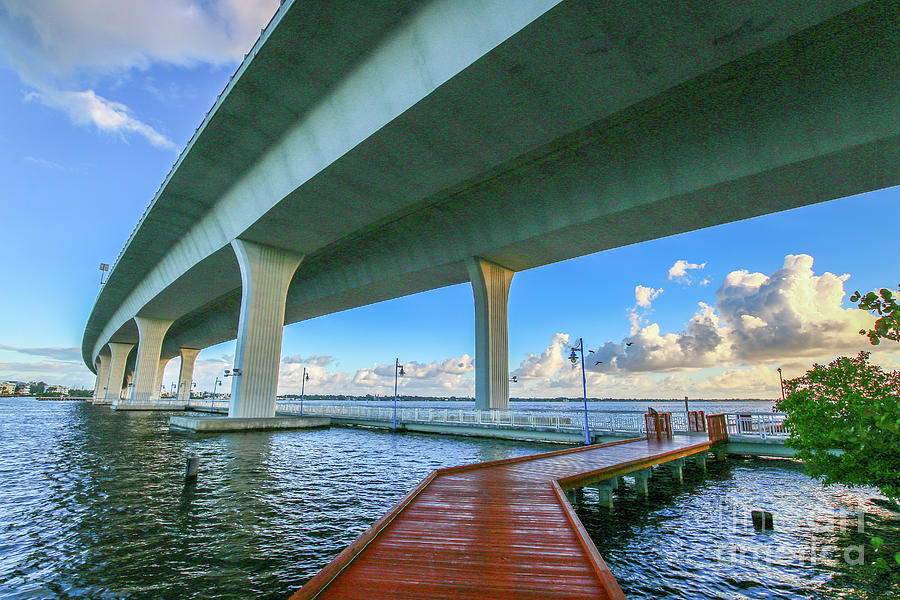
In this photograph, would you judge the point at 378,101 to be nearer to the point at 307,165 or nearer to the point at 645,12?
the point at 307,165

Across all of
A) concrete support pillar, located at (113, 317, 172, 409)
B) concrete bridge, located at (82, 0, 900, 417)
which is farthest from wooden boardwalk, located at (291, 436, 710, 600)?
concrete support pillar, located at (113, 317, 172, 409)

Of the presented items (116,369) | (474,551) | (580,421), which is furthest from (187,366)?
(474,551)

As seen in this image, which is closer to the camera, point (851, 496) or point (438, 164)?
point (851, 496)

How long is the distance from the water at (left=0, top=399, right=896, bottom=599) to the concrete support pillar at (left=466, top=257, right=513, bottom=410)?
11.4m

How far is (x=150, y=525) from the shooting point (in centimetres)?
853

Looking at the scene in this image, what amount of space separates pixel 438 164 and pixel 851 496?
16.2 m

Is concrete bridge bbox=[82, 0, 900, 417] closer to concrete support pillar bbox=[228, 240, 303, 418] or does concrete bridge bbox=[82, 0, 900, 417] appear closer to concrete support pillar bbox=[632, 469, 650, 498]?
concrete support pillar bbox=[228, 240, 303, 418]

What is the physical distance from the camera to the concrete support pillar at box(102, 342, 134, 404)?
72.4 metres

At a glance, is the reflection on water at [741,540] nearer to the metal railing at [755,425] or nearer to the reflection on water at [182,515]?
the reflection on water at [182,515]

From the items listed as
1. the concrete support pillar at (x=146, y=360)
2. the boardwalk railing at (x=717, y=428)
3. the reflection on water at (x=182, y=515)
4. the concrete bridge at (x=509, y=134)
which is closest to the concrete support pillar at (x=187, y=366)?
the concrete support pillar at (x=146, y=360)

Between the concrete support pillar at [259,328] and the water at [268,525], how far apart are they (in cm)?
968

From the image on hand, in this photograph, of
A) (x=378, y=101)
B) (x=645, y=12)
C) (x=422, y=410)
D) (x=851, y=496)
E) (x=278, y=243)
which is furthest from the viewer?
(x=422, y=410)

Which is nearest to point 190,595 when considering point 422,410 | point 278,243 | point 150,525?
point 150,525

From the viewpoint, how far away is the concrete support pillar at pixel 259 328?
26.9 m
